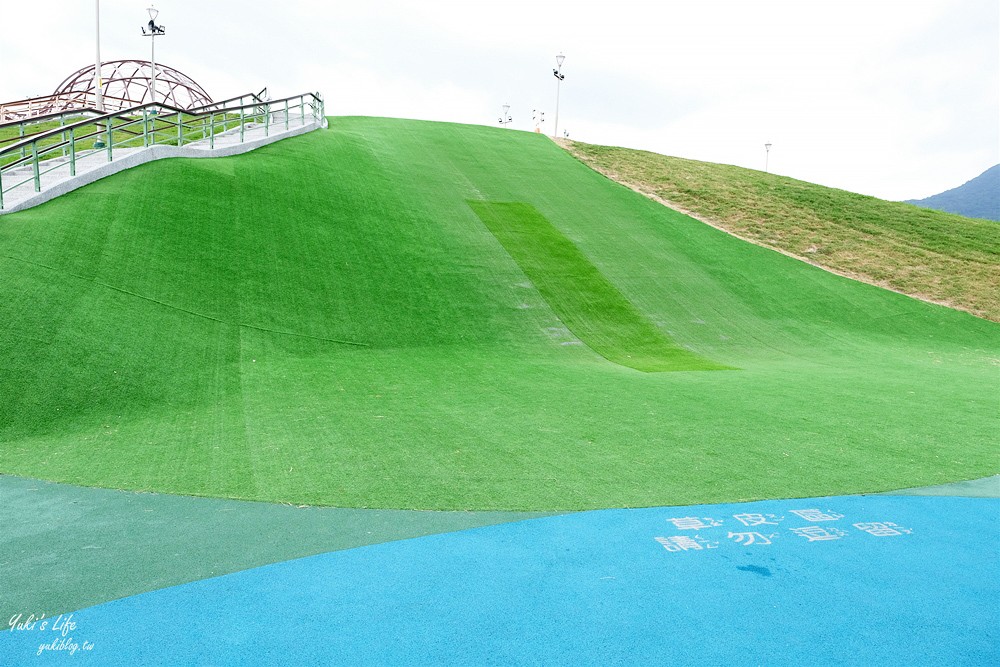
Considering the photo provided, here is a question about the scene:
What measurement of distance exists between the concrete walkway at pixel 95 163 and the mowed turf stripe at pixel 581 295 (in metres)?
6.70

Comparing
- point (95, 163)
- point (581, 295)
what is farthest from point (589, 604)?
point (95, 163)

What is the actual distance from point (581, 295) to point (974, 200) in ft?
685

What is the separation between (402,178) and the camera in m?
20.0

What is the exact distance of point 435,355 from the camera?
432 inches

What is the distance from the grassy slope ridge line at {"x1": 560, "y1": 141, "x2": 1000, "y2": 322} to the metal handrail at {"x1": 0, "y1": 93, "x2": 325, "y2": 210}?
12.8 m

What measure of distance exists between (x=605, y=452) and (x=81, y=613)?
14.6 feet

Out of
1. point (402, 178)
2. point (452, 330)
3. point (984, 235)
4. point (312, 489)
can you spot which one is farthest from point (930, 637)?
point (984, 235)

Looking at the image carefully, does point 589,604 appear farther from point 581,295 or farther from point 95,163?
point 95,163

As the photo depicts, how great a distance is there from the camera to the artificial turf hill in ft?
19.9

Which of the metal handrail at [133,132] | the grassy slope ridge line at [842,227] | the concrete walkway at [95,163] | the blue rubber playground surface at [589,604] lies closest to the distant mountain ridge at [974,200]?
the grassy slope ridge line at [842,227]

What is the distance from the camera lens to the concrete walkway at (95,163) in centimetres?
1114

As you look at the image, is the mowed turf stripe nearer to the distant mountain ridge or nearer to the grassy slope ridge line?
the grassy slope ridge line
